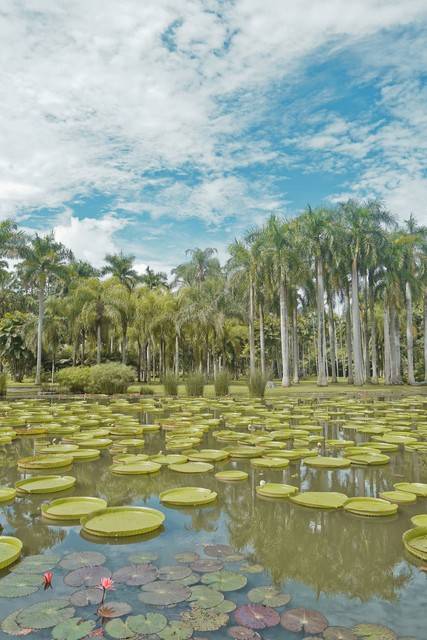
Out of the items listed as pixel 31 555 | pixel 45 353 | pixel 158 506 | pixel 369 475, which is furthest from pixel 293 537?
pixel 45 353

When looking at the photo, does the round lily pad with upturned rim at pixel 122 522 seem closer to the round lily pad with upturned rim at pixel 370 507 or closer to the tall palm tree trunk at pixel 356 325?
the round lily pad with upturned rim at pixel 370 507

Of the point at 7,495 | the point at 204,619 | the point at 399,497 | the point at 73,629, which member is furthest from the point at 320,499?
the point at 7,495

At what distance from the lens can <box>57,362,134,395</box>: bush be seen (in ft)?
81.5

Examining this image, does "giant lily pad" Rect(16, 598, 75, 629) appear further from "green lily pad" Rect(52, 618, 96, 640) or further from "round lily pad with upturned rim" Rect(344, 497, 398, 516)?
"round lily pad with upturned rim" Rect(344, 497, 398, 516)

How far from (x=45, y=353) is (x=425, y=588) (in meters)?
47.6

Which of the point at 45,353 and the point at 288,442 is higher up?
the point at 45,353

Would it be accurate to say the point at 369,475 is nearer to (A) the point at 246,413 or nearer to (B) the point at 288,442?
(B) the point at 288,442

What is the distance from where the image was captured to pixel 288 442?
10461 millimetres

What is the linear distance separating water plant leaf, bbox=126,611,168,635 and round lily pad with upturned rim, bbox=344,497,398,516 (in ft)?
10.5

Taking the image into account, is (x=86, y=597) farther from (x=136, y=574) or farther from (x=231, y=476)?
(x=231, y=476)

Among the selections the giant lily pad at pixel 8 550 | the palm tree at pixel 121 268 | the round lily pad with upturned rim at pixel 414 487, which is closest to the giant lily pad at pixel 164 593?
the giant lily pad at pixel 8 550

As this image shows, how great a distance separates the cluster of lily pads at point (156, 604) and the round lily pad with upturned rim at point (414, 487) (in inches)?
130

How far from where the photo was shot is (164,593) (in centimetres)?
354

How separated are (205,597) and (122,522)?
1.81 meters
